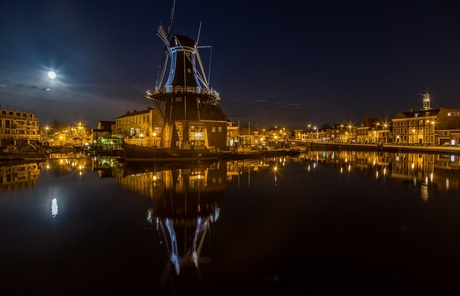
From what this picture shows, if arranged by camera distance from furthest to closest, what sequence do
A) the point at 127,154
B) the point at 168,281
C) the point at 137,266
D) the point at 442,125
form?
the point at 442,125, the point at 127,154, the point at 137,266, the point at 168,281

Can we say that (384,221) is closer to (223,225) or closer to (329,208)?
(329,208)

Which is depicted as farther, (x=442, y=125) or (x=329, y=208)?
(x=442, y=125)

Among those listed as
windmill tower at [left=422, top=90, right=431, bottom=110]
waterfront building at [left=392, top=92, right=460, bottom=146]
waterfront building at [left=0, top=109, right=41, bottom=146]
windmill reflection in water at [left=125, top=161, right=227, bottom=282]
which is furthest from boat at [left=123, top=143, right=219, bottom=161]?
windmill tower at [left=422, top=90, right=431, bottom=110]

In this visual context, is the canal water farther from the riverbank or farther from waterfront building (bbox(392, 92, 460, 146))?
waterfront building (bbox(392, 92, 460, 146))

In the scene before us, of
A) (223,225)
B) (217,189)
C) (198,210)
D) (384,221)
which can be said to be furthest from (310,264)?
(217,189)

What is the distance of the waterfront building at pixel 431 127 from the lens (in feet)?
215

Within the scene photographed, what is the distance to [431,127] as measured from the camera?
69.3 m

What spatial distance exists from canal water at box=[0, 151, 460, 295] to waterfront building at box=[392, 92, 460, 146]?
6266 centimetres

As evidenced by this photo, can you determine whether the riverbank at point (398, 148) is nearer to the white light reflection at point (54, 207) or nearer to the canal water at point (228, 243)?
the canal water at point (228, 243)

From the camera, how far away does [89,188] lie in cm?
1738

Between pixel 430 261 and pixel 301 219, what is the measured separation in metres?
4.39

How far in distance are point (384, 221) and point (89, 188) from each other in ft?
51.9

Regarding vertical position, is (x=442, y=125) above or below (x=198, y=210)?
above

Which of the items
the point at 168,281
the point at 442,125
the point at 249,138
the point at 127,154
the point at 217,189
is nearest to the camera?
the point at 168,281
